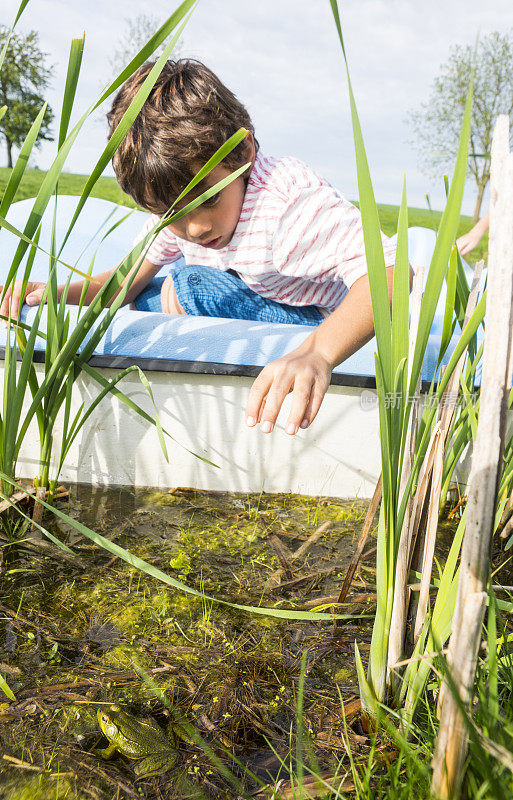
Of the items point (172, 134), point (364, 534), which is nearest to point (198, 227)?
point (172, 134)

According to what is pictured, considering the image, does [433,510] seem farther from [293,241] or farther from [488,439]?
[293,241]

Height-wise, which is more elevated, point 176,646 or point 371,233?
point 371,233

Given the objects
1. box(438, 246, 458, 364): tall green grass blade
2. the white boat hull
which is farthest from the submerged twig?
the white boat hull

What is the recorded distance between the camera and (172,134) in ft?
4.41

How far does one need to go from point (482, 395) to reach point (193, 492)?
1086 millimetres

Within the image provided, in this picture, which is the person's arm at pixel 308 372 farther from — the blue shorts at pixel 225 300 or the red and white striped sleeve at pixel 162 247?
the red and white striped sleeve at pixel 162 247

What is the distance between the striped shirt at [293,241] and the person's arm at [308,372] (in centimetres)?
19

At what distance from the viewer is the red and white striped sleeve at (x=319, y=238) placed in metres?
1.31

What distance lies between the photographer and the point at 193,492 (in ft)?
4.69

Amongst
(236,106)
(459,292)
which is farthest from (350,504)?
(236,106)

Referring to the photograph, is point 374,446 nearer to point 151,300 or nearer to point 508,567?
point 508,567

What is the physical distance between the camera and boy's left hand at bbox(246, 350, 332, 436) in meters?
0.81

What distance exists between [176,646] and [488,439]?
2.13ft

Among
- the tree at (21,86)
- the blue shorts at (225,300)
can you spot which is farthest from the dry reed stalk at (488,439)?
the tree at (21,86)
